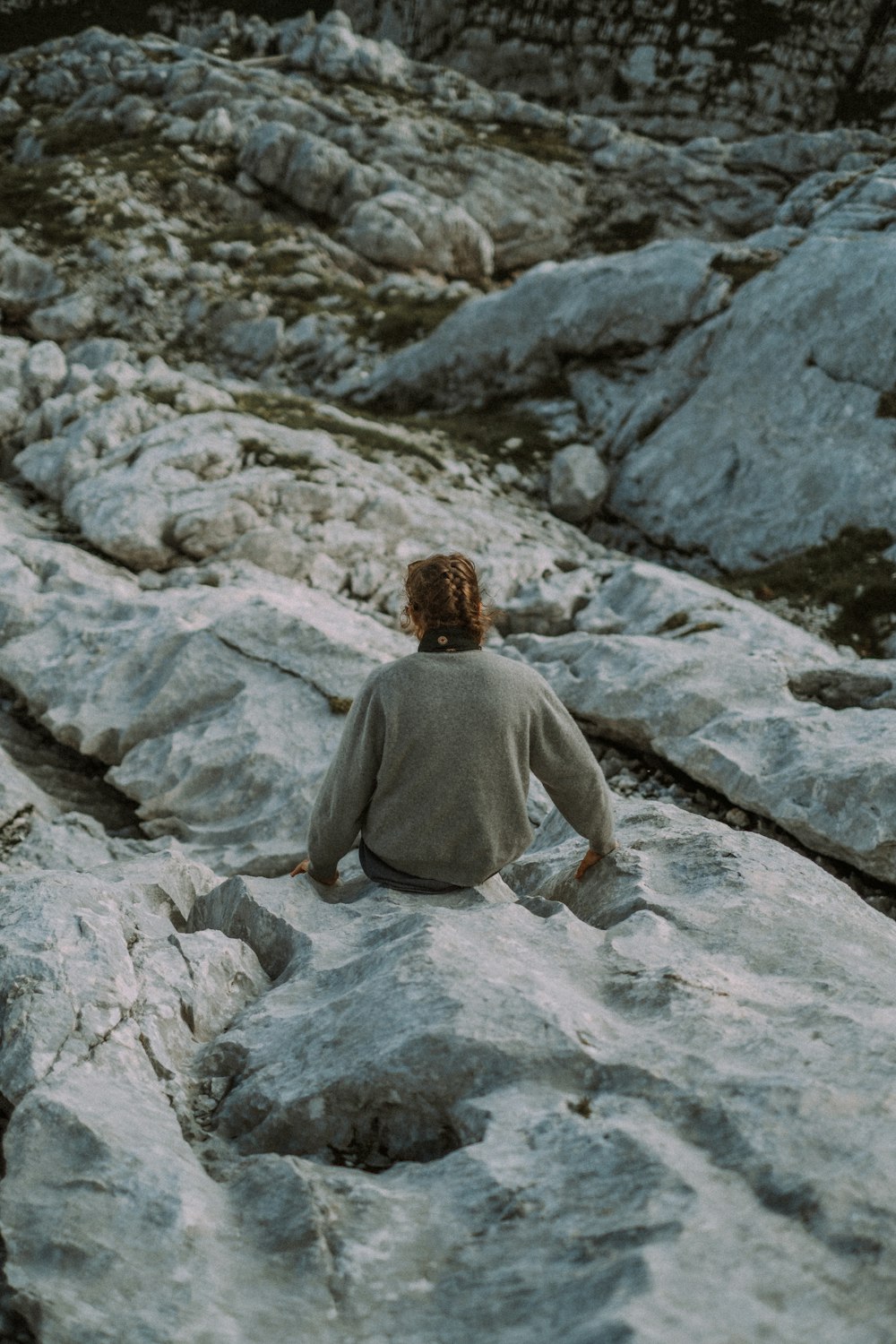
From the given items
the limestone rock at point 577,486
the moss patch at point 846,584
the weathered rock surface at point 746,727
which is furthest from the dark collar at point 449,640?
the limestone rock at point 577,486

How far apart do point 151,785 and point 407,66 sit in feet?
281

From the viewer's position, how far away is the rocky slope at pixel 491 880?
363cm

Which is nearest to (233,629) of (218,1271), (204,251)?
(218,1271)

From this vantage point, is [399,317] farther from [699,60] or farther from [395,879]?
[699,60]

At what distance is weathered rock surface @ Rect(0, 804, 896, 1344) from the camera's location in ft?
11.1

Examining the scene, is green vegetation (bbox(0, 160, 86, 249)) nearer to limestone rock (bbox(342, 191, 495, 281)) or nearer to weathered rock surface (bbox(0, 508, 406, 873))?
limestone rock (bbox(342, 191, 495, 281))

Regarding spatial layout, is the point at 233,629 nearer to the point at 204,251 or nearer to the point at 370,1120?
the point at 370,1120

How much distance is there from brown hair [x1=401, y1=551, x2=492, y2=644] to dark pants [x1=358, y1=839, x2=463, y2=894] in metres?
1.92

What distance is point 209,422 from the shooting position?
21766mm

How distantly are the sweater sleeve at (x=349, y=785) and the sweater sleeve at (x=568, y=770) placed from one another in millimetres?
1231

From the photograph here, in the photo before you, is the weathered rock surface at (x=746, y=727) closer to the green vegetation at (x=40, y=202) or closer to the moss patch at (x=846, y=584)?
the moss patch at (x=846, y=584)

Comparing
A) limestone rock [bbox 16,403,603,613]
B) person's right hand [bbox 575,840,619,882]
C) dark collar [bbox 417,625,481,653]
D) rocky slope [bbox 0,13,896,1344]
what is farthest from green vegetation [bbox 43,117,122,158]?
person's right hand [bbox 575,840,619,882]

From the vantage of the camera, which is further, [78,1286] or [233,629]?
[233,629]

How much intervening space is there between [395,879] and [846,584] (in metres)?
16.3
